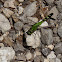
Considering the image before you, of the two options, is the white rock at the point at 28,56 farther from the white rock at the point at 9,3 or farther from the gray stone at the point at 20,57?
the white rock at the point at 9,3

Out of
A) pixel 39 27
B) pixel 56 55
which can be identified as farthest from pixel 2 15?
pixel 56 55

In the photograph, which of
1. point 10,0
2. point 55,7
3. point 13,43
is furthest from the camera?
point 55,7

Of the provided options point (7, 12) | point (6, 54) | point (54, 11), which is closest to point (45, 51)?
point (6, 54)

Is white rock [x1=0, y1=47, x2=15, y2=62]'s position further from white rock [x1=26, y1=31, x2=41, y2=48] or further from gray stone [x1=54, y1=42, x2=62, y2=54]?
gray stone [x1=54, y1=42, x2=62, y2=54]

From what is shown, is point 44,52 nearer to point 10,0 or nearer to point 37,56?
point 37,56

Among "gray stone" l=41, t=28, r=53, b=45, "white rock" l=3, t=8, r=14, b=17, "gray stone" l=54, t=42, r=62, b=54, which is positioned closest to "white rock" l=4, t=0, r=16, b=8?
"white rock" l=3, t=8, r=14, b=17
